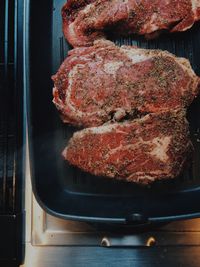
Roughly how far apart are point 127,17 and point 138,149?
637 millimetres

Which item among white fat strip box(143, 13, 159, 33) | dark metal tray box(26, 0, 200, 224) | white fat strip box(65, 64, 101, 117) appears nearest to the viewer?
dark metal tray box(26, 0, 200, 224)

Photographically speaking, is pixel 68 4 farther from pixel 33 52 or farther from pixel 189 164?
pixel 189 164

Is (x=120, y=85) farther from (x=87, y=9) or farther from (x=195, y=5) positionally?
(x=195, y=5)

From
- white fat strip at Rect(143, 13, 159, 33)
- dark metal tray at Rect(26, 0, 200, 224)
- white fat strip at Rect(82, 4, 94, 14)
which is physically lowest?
dark metal tray at Rect(26, 0, 200, 224)

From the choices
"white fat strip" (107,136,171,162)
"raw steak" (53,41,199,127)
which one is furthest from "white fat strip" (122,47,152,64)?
"white fat strip" (107,136,171,162)

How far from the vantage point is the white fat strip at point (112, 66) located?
6.31 feet

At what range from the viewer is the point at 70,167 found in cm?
197

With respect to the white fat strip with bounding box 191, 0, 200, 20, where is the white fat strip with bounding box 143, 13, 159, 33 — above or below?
below

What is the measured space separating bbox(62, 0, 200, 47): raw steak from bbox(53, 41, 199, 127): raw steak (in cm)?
15

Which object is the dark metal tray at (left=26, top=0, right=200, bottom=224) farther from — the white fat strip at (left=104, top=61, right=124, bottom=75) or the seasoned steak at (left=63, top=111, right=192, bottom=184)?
the white fat strip at (left=104, top=61, right=124, bottom=75)

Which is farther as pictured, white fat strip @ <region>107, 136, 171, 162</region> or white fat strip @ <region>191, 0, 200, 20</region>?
white fat strip @ <region>191, 0, 200, 20</region>

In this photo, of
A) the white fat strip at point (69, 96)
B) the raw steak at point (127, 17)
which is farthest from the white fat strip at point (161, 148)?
the raw steak at point (127, 17)

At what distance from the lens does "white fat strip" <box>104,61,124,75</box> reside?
1924 mm

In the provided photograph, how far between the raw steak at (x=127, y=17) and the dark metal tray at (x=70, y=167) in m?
0.07
